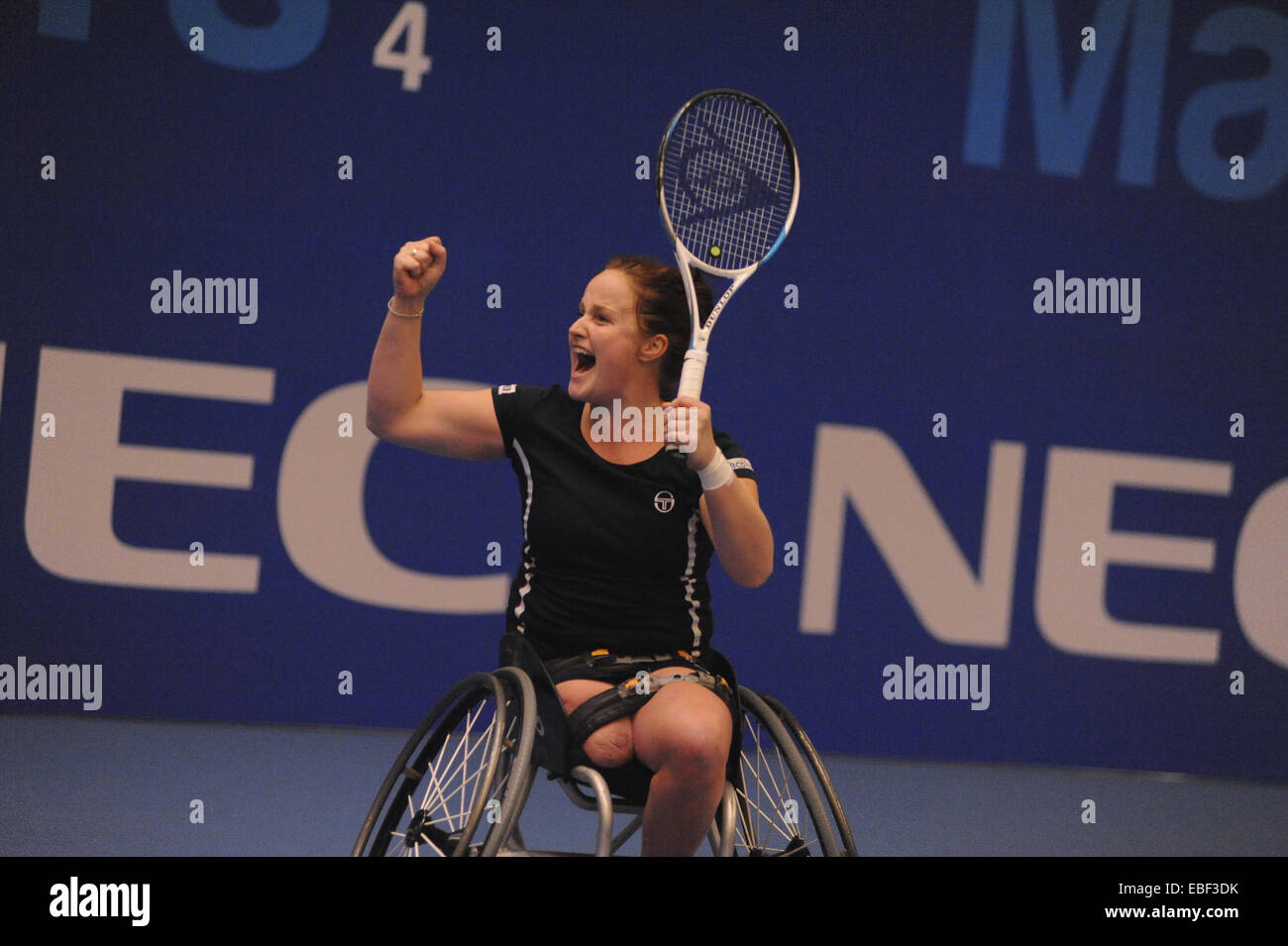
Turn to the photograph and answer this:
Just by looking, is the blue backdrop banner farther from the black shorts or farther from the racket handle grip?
the racket handle grip

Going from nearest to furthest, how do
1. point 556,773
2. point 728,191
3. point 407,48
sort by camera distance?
point 556,773 → point 728,191 → point 407,48

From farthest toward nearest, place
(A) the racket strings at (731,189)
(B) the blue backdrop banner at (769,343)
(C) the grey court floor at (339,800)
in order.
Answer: (B) the blue backdrop banner at (769,343) < (C) the grey court floor at (339,800) < (A) the racket strings at (731,189)

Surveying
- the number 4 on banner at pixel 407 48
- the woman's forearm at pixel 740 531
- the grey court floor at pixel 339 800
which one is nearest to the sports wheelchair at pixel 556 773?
the woman's forearm at pixel 740 531

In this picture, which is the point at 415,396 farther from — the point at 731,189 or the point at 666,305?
the point at 731,189

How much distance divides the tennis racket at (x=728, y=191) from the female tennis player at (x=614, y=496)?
0.15 m

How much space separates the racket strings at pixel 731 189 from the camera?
2.86 metres

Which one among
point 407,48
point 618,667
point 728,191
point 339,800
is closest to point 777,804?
point 618,667

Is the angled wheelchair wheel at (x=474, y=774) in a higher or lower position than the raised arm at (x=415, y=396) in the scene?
lower

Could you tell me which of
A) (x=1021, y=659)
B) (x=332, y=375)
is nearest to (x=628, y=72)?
(x=332, y=375)

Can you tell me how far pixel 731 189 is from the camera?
116 inches

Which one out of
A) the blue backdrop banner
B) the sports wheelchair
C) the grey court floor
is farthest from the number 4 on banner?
the sports wheelchair

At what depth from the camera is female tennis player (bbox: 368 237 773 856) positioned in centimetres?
230

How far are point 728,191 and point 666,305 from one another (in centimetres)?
49

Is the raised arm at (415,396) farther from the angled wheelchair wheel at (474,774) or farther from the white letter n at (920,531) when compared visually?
the white letter n at (920,531)
